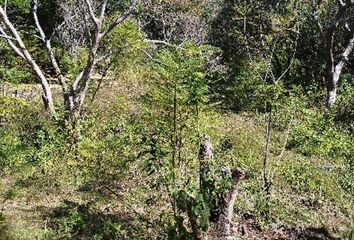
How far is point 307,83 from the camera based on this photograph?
51.5ft

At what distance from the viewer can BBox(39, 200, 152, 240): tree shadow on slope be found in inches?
241

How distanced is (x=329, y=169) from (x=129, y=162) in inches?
136

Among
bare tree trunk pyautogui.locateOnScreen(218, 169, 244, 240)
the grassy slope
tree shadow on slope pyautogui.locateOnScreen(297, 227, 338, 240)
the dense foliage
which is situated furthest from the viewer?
A: tree shadow on slope pyautogui.locateOnScreen(297, 227, 338, 240)

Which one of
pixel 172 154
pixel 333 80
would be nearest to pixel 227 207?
pixel 172 154

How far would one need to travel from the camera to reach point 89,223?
6555 millimetres

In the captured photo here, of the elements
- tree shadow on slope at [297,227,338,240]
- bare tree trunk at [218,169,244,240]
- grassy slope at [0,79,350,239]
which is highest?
bare tree trunk at [218,169,244,240]

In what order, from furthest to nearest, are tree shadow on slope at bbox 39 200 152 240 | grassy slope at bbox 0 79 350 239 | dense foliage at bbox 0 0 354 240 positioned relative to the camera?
grassy slope at bbox 0 79 350 239, tree shadow on slope at bbox 39 200 152 240, dense foliage at bbox 0 0 354 240

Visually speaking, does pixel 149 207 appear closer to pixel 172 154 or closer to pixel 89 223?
pixel 89 223

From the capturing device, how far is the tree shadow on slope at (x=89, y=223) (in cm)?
611

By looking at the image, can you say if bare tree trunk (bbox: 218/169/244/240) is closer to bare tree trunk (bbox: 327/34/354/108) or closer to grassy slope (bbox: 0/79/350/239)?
grassy slope (bbox: 0/79/350/239)

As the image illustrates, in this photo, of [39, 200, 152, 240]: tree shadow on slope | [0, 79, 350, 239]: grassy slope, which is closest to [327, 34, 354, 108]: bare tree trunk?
[0, 79, 350, 239]: grassy slope

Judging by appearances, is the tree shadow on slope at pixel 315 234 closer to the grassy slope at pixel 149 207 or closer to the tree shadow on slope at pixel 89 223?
the grassy slope at pixel 149 207

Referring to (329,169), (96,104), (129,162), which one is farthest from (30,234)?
(96,104)

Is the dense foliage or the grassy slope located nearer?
the dense foliage
